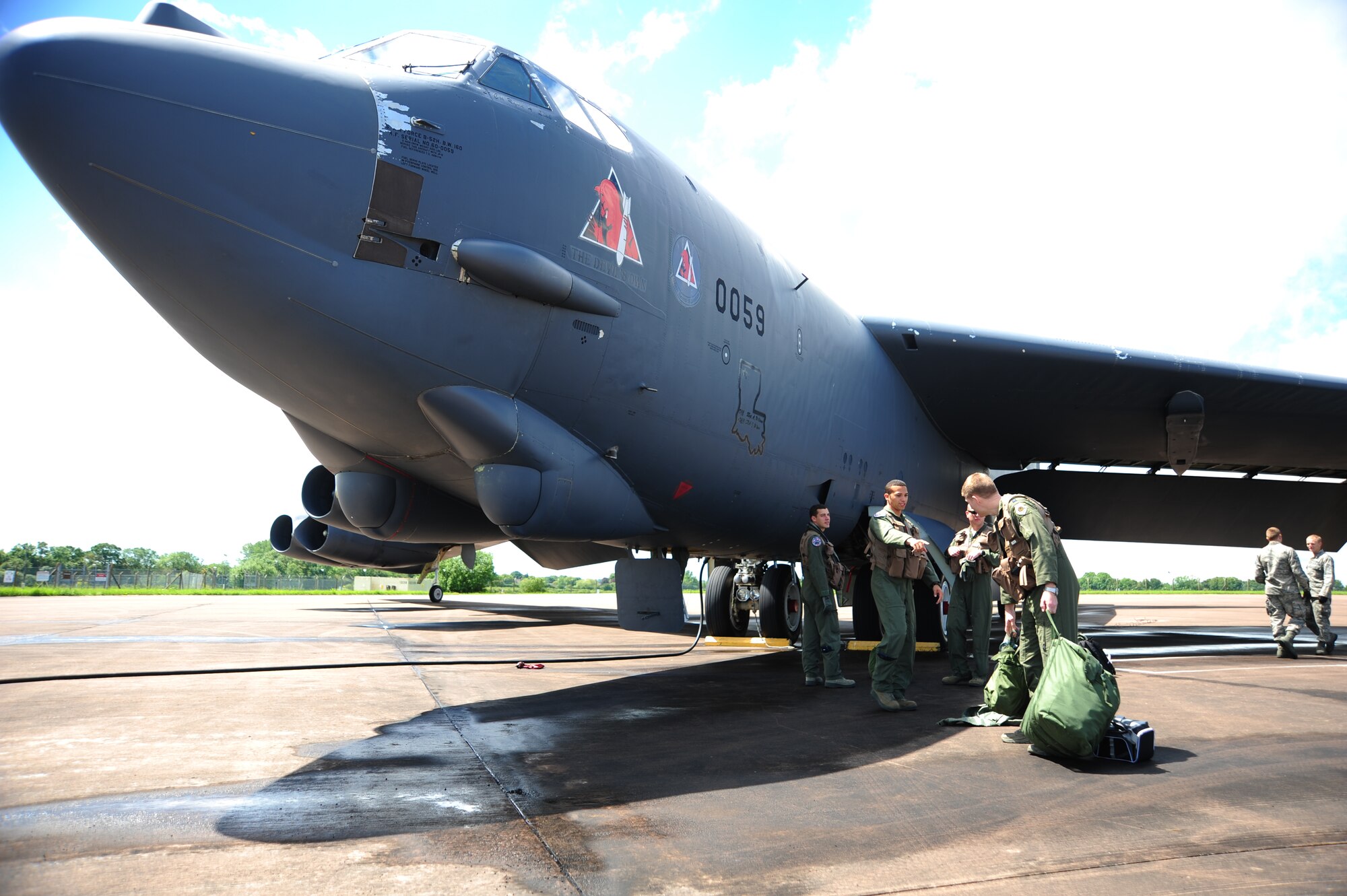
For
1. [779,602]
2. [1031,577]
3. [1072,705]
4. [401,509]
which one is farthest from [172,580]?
[1072,705]

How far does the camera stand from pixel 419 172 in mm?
4461

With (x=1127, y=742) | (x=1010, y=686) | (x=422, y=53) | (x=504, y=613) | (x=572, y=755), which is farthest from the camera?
(x=504, y=613)

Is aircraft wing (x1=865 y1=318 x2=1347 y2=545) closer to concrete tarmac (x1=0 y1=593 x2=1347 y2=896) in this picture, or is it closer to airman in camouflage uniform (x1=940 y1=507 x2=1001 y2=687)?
airman in camouflage uniform (x1=940 y1=507 x2=1001 y2=687)

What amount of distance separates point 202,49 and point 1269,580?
473 inches

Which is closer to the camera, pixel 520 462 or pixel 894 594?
pixel 520 462

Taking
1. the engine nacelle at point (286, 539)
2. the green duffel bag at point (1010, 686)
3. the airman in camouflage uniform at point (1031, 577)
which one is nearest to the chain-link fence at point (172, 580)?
the engine nacelle at point (286, 539)

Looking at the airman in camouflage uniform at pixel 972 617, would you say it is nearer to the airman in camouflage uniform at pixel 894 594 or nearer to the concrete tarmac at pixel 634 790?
the concrete tarmac at pixel 634 790

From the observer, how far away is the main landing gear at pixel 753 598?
11203 millimetres

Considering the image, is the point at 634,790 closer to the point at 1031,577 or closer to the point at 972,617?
the point at 1031,577

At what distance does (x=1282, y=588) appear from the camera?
10023mm

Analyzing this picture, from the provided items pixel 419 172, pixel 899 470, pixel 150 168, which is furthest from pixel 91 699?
pixel 899 470

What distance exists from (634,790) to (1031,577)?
2611 millimetres

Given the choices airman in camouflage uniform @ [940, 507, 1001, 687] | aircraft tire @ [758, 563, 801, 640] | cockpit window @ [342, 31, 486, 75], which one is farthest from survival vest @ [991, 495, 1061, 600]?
aircraft tire @ [758, 563, 801, 640]

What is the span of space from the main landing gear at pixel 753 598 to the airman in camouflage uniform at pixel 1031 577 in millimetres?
6063
